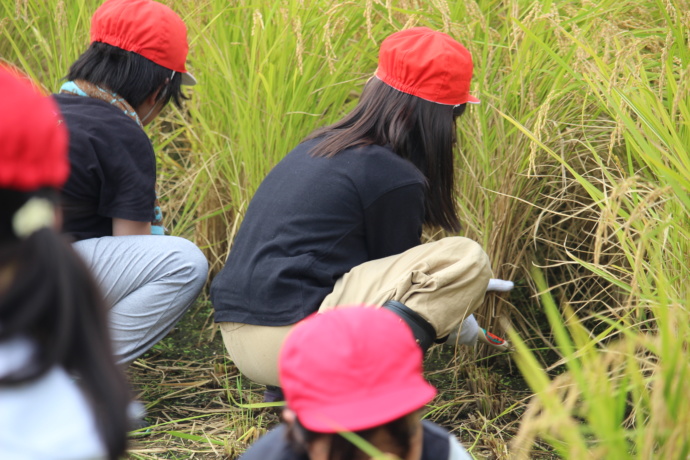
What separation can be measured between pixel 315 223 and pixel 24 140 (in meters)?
1.20

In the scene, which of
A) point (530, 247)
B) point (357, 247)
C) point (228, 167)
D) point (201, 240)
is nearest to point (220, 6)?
point (228, 167)

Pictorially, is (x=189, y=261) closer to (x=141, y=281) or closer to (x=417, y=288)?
(x=141, y=281)

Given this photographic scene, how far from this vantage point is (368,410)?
1.15 m

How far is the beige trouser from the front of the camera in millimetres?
2092

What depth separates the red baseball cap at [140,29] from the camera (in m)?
2.28

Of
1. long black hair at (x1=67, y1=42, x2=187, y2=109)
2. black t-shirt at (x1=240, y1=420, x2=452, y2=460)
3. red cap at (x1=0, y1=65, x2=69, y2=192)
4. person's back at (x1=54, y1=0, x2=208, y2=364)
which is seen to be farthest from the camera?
long black hair at (x1=67, y1=42, x2=187, y2=109)

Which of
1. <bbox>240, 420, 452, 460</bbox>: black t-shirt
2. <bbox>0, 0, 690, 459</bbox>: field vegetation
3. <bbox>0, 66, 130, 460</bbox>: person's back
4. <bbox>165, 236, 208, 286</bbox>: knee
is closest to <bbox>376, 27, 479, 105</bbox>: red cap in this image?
<bbox>0, 0, 690, 459</bbox>: field vegetation

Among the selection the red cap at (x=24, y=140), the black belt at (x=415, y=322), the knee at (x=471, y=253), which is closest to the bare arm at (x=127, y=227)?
the black belt at (x=415, y=322)

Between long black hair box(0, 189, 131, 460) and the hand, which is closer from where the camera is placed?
→ long black hair box(0, 189, 131, 460)

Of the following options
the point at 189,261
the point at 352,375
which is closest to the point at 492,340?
the point at 189,261

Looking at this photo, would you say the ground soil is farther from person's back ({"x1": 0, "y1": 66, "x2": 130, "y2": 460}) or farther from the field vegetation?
person's back ({"x1": 0, "y1": 66, "x2": 130, "y2": 460})

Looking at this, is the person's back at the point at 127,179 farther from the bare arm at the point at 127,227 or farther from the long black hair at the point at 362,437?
the long black hair at the point at 362,437

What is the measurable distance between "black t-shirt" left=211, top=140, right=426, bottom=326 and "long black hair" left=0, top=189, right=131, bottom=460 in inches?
41.5

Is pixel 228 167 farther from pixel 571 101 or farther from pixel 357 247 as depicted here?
pixel 571 101
